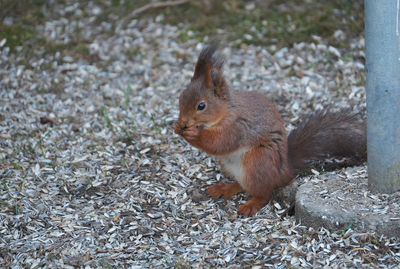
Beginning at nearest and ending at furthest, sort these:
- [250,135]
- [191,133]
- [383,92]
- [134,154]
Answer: [383,92], [191,133], [250,135], [134,154]

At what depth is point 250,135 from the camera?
128 inches

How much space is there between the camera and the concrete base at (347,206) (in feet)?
9.02

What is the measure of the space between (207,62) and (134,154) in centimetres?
100

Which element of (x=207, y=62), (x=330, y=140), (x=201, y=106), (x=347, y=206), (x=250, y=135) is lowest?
(x=347, y=206)


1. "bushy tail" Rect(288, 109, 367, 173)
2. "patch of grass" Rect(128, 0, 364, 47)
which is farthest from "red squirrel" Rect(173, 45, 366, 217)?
"patch of grass" Rect(128, 0, 364, 47)

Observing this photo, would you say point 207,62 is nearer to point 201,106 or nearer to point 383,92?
point 201,106

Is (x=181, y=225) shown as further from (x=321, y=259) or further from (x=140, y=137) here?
(x=140, y=137)

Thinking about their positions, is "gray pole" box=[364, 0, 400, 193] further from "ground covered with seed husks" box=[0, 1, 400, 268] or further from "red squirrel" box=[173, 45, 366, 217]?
"red squirrel" box=[173, 45, 366, 217]

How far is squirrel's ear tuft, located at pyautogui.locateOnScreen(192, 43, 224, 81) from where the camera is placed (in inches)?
123

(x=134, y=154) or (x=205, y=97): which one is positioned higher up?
(x=205, y=97)

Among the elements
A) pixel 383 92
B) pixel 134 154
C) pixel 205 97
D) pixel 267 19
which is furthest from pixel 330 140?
pixel 267 19

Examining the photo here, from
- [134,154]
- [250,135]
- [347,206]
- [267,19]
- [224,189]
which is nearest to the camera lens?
[347,206]

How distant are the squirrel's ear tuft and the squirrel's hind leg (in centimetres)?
69

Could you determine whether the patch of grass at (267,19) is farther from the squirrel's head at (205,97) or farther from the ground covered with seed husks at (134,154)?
the squirrel's head at (205,97)
